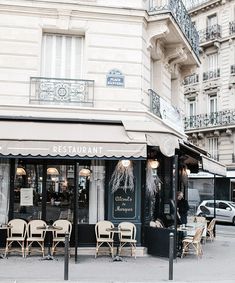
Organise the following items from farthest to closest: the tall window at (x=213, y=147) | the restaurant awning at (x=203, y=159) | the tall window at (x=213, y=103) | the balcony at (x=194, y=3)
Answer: the balcony at (x=194, y=3) → the tall window at (x=213, y=103) → the tall window at (x=213, y=147) → the restaurant awning at (x=203, y=159)

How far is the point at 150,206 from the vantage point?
13906 mm

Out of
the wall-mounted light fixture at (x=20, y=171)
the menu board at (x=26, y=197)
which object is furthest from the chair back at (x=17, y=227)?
the wall-mounted light fixture at (x=20, y=171)

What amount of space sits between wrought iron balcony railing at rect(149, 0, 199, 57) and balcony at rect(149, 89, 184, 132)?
2390 millimetres

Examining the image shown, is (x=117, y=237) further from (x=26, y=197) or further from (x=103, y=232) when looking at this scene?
(x=26, y=197)

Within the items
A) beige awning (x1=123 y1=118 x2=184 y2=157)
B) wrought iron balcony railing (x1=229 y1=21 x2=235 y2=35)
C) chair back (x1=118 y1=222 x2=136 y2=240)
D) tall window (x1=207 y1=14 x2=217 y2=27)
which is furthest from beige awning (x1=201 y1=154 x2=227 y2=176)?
tall window (x1=207 y1=14 x2=217 y2=27)

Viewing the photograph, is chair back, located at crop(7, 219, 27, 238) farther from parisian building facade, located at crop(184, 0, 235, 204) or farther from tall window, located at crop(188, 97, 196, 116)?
tall window, located at crop(188, 97, 196, 116)

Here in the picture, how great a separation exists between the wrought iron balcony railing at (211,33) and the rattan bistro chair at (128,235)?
2697cm

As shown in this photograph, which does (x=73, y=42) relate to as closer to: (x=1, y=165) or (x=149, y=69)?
(x=149, y=69)

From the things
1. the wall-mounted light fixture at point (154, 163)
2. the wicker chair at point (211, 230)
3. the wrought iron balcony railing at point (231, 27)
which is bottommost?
the wicker chair at point (211, 230)

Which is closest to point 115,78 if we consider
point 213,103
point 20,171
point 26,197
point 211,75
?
point 20,171

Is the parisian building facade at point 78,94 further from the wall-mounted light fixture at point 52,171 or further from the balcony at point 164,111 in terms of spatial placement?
the balcony at point 164,111

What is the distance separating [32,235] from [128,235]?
2605 millimetres

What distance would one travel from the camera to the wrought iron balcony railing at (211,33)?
3653 centimetres

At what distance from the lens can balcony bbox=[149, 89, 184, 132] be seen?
14.4 metres
